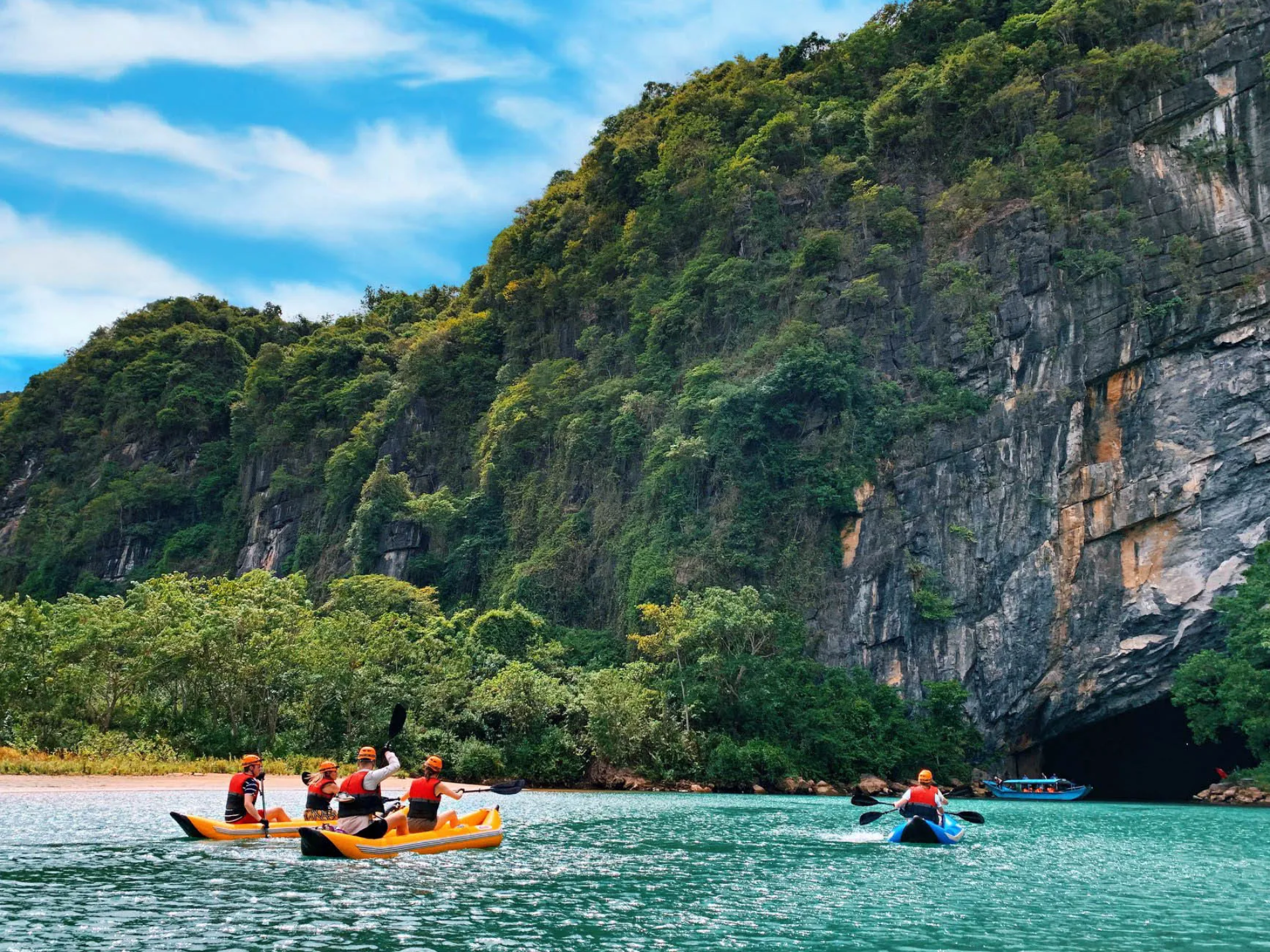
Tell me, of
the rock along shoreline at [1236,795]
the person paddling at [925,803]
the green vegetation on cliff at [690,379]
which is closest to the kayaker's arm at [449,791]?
the person paddling at [925,803]

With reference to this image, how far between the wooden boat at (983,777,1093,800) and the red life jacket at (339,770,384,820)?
25.3 metres

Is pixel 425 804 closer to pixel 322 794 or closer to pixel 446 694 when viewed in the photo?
pixel 322 794

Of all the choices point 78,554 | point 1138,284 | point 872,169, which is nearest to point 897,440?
point 1138,284

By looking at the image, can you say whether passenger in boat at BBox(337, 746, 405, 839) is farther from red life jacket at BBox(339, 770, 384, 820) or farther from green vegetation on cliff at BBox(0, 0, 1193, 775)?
green vegetation on cliff at BBox(0, 0, 1193, 775)

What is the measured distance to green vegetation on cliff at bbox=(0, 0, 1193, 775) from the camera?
41781 mm

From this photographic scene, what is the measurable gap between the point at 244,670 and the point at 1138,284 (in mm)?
31960

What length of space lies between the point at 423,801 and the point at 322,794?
1918 mm

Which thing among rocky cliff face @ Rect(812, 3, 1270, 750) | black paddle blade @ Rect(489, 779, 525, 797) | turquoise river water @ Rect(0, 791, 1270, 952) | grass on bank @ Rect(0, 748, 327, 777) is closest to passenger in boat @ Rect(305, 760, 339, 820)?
turquoise river water @ Rect(0, 791, 1270, 952)

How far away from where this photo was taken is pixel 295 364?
6512 cm

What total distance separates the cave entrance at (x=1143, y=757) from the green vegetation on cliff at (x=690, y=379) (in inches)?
369

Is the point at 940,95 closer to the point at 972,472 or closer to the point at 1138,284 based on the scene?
the point at 1138,284

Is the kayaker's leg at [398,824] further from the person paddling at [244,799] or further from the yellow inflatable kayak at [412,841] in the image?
the person paddling at [244,799]

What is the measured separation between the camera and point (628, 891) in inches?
515

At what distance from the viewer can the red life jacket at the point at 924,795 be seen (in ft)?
63.1
